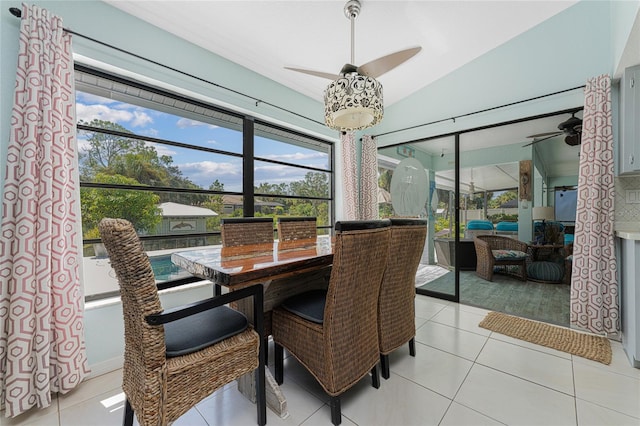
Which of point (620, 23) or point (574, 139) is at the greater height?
point (620, 23)

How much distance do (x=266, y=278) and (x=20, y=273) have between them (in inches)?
58.0

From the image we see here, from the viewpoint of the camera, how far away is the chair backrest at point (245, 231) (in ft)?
7.45

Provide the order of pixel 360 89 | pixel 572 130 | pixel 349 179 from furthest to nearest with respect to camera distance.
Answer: pixel 349 179 < pixel 572 130 < pixel 360 89

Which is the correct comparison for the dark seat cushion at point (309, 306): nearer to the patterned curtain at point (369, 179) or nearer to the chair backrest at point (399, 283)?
the chair backrest at point (399, 283)

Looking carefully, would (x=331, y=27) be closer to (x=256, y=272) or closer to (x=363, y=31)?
(x=363, y=31)

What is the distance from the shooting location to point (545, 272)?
10.6 ft

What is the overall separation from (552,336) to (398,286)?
1.80 m

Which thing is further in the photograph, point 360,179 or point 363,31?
point 360,179

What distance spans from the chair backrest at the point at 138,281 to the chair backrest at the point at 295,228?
5.30 ft

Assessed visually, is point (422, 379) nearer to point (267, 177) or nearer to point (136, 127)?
point (267, 177)

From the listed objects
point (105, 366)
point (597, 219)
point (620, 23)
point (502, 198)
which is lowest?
point (105, 366)

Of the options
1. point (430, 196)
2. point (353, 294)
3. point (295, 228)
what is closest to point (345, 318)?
point (353, 294)

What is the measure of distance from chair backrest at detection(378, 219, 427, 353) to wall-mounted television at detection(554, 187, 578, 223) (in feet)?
7.07

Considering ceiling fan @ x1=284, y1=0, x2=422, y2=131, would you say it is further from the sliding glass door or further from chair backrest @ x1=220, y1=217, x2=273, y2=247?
the sliding glass door
